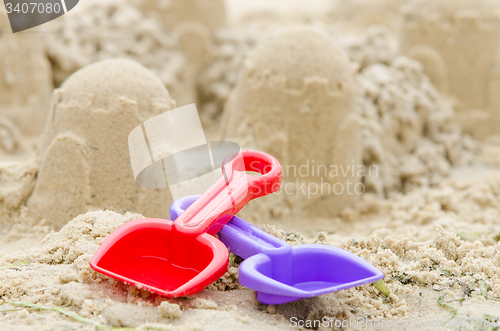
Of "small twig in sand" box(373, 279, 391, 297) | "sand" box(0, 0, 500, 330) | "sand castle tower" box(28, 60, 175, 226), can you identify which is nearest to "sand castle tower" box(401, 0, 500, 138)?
"sand" box(0, 0, 500, 330)

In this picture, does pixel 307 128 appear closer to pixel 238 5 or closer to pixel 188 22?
pixel 188 22

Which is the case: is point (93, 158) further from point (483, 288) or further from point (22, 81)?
point (22, 81)

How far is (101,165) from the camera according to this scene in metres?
2.53

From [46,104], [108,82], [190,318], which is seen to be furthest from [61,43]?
[190,318]

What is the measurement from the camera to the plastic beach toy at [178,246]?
4.95 ft

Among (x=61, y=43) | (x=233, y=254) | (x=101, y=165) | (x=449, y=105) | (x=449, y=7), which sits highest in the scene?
(x=61, y=43)

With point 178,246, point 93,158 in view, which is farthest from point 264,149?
point 178,246

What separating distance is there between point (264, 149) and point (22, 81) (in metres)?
2.58

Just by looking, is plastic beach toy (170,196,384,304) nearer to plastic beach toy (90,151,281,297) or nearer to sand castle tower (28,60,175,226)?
plastic beach toy (90,151,281,297)

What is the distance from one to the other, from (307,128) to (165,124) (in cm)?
98

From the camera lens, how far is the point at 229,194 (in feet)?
5.73

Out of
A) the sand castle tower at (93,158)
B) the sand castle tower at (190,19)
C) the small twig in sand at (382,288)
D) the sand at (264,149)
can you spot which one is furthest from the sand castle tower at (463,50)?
the small twig in sand at (382,288)

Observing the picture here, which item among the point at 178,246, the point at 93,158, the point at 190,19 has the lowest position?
the point at 178,246

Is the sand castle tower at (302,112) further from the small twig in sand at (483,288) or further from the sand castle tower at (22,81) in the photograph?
the sand castle tower at (22,81)
